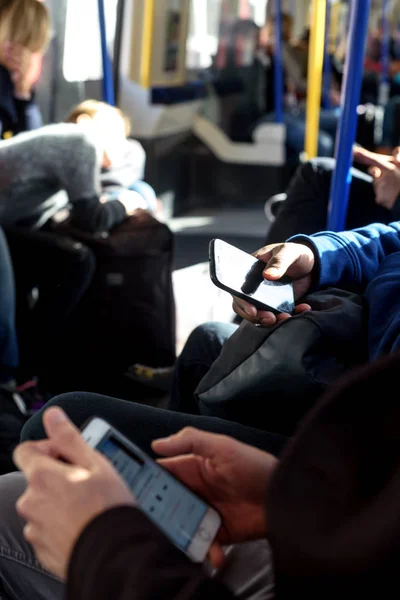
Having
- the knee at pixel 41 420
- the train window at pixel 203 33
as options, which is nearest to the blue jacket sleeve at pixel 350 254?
the knee at pixel 41 420

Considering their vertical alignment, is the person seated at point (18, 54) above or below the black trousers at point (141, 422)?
above

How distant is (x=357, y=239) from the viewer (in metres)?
1.57

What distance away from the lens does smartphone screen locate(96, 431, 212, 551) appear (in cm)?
83

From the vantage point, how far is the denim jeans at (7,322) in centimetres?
248

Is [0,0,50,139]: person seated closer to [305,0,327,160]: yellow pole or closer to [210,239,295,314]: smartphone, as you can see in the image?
[305,0,327,160]: yellow pole

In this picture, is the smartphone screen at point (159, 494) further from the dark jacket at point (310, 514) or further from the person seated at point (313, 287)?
the person seated at point (313, 287)

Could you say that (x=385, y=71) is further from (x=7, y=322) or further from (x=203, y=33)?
(x=7, y=322)

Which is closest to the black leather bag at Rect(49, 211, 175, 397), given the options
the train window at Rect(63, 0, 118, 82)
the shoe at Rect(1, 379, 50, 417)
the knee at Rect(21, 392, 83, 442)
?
the shoe at Rect(1, 379, 50, 417)

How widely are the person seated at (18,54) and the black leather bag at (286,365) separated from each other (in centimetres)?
187

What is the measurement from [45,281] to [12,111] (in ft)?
2.26

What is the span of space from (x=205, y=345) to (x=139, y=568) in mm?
1039

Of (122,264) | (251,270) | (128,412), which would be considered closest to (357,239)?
(251,270)

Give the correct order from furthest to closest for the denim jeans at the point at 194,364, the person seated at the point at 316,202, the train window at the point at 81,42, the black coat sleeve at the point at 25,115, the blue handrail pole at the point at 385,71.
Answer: the blue handrail pole at the point at 385,71 → the train window at the point at 81,42 → the black coat sleeve at the point at 25,115 → the person seated at the point at 316,202 → the denim jeans at the point at 194,364

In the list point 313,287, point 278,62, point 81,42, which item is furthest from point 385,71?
point 313,287
